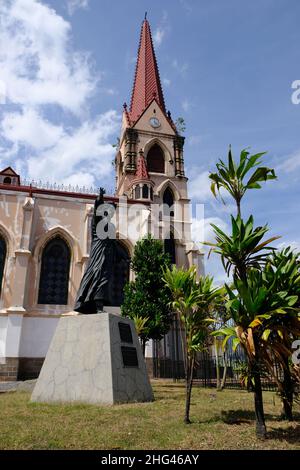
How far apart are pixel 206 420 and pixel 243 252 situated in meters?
3.39

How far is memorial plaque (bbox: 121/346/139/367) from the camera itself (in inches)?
335

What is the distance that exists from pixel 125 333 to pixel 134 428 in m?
3.44

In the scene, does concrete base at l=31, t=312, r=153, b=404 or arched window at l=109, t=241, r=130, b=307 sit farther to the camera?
arched window at l=109, t=241, r=130, b=307

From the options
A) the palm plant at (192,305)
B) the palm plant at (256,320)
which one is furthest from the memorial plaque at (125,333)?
the palm plant at (256,320)

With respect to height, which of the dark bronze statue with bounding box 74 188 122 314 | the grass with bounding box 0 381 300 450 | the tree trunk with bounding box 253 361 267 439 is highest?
the dark bronze statue with bounding box 74 188 122 314

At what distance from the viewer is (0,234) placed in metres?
20.9

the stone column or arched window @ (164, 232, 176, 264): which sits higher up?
the stone column

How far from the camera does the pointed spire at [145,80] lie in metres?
32.7

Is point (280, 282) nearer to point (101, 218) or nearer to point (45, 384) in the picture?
point (101, 218)

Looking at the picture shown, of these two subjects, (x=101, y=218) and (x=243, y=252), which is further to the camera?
(x=101, y=218)

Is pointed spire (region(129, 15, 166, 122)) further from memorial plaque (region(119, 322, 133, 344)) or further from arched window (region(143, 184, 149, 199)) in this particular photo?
memorial plaque (region(119, 322, 133, 344))

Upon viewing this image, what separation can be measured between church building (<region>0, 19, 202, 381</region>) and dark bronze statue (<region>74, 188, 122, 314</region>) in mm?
5843

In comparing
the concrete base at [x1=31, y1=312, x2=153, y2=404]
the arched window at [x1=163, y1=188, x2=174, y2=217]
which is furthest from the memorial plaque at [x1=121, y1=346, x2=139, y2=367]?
the arched window at [x1=163, y1=188, x2=174, y2=217]
